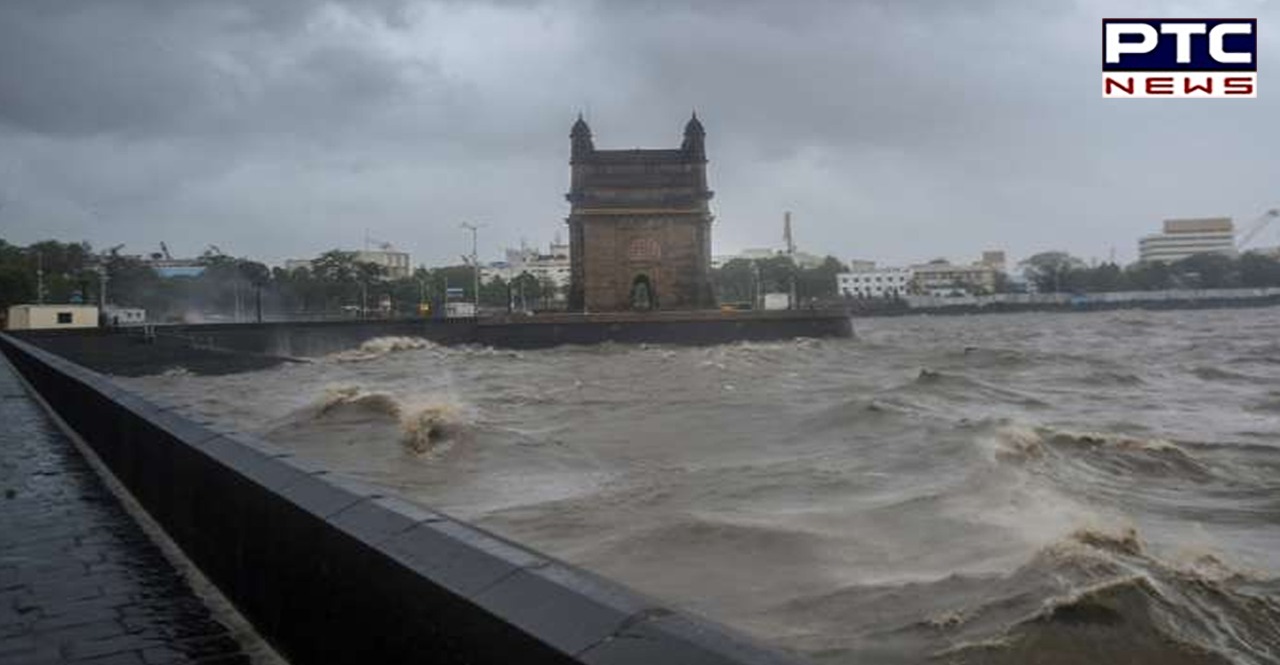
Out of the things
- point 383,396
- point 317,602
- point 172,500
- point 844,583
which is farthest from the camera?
point 383,396

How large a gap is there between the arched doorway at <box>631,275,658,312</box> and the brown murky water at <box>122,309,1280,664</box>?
1454 inches

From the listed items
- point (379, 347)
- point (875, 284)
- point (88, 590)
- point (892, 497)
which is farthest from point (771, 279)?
point (88, 590)

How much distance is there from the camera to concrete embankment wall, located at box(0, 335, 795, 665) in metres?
2.08

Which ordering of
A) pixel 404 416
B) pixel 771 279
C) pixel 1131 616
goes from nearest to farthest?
pixel 1131 616 → pixel 404 416 → pixel 771 279

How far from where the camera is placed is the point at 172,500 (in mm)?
5352

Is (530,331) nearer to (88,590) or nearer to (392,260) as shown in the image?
(88,590)

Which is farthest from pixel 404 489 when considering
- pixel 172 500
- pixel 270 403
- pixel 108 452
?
pixel 270 403

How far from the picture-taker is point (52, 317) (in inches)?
2077

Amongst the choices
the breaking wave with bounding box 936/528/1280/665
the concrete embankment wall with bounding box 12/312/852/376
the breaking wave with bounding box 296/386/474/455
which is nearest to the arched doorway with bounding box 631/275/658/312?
the concrete embankment wall with bounding box 12/312/852/376

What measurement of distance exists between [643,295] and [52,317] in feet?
100

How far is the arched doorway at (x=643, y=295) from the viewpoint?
60.0 meters

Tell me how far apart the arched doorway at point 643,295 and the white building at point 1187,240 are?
4950 inches

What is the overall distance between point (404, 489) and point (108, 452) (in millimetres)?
2838

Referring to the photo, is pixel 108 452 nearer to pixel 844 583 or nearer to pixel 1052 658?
pixel 844 583
